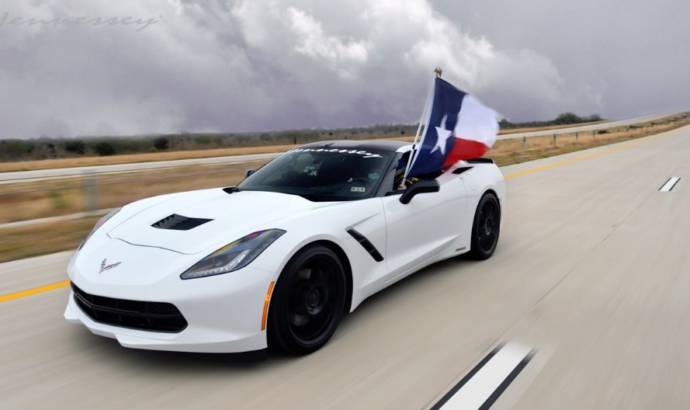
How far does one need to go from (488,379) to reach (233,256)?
1.61 metres

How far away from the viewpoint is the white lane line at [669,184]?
11.6 metres

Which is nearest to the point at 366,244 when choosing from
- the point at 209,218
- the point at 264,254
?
the point at 264,254

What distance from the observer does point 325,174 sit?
482 centimetres

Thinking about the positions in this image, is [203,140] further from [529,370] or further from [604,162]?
[529,370]

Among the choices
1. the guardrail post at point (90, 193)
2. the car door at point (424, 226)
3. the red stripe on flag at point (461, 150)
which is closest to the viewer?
the car door at point (424, 226)

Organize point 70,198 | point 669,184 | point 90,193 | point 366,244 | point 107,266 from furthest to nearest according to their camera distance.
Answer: point 669,184 → point 70,198 → point 90,193 → point 366,244 → point 107,266

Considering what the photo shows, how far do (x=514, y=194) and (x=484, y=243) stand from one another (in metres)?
5.51

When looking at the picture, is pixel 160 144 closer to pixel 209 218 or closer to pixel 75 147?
pixel 75 147

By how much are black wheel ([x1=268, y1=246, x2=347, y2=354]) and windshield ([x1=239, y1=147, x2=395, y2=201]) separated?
2.48 feet

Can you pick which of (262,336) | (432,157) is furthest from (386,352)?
(432,157)

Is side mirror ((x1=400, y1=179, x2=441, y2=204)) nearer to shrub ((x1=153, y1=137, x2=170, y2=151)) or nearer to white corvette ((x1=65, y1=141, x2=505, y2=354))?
white corvette ((x1=65, y1=141, x2=505, y2=354))

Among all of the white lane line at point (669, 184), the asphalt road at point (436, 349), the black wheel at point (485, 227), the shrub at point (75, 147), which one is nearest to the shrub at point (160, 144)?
the shrub at point (75, 147)

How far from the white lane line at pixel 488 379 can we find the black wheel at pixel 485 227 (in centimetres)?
205

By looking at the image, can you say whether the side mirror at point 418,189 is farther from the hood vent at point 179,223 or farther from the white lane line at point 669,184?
the white lane line at point 669,184
